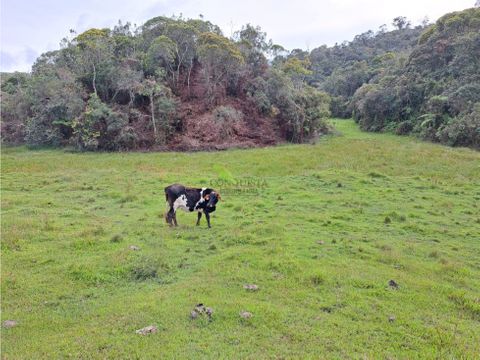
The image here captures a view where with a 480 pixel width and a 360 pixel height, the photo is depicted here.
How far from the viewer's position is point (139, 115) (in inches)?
1417

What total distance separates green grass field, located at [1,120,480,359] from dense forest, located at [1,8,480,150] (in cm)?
1685

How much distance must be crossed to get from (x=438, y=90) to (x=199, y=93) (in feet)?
91.0

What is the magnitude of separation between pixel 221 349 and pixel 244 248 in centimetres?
470

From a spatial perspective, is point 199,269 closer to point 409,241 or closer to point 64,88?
point 409,241

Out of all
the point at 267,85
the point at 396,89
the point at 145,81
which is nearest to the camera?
the point at 145,81

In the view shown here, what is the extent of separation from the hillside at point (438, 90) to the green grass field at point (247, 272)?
19.9 metres

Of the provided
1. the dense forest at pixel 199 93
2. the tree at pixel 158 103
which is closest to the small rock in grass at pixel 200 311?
the dense forest at pixel 199 93

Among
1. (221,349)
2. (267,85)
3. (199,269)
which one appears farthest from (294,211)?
(267,85)

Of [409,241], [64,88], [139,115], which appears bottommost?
[409,241]

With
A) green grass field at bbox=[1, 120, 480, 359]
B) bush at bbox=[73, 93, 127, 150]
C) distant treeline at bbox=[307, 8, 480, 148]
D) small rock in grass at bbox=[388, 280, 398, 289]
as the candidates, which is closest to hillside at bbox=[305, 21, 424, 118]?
distant treeline at bbox=[307, 8, 480, 148]

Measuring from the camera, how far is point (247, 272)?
896 cm

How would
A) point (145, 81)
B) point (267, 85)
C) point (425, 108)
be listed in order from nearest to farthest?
point (145, 81), point (267, 85), point (425, 108)

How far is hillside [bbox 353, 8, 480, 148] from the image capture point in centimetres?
3679

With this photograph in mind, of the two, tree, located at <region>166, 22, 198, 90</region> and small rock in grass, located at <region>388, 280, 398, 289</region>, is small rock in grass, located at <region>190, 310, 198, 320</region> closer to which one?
small rock in grass, located at <region>388, 280, 398, 289</region>
